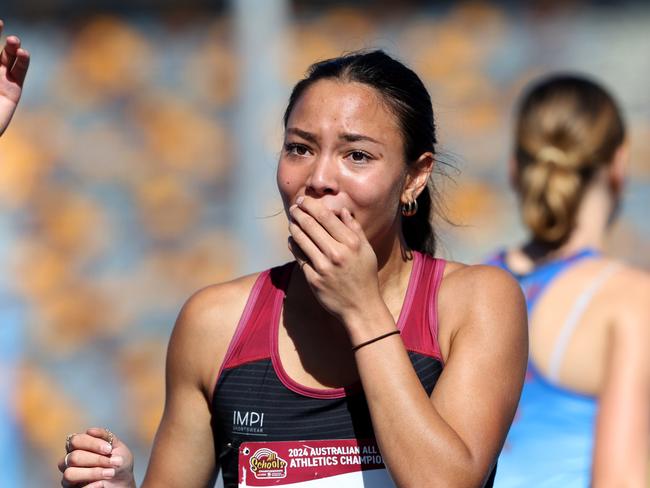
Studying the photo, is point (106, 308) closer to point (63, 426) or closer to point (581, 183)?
point (63, 426)

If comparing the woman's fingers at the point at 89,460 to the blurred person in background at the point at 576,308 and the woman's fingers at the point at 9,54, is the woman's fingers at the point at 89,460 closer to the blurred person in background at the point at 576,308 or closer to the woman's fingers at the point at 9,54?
the woman's fingers at the point at 9,54

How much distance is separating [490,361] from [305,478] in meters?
0.43

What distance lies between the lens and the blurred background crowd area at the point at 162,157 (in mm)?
5633

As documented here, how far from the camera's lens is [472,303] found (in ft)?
7.70

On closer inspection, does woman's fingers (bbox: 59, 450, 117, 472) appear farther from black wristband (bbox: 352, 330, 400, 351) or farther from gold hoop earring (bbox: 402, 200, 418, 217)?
gold hoop earring (bbox: 402, 200, 418, 217)

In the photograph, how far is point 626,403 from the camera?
3.13 meters

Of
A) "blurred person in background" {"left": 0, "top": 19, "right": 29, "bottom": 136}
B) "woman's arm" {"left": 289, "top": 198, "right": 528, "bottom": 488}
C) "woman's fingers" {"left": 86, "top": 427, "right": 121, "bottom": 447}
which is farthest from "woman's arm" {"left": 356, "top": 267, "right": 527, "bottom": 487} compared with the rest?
"blurred person in background" {"left": 0, "top": 19, "right": 29, "bottom": 136}

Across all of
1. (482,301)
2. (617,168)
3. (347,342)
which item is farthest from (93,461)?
(617,168)

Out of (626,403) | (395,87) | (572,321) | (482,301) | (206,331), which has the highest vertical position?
(395,87)

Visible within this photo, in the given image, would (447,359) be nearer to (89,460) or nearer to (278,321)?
(278,321)

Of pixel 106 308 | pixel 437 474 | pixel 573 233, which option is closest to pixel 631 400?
pixel 573 233

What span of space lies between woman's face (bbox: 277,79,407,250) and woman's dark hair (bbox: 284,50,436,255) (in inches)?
1.1

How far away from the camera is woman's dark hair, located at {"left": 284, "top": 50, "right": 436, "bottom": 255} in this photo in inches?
98.9

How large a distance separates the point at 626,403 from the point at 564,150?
83cm
